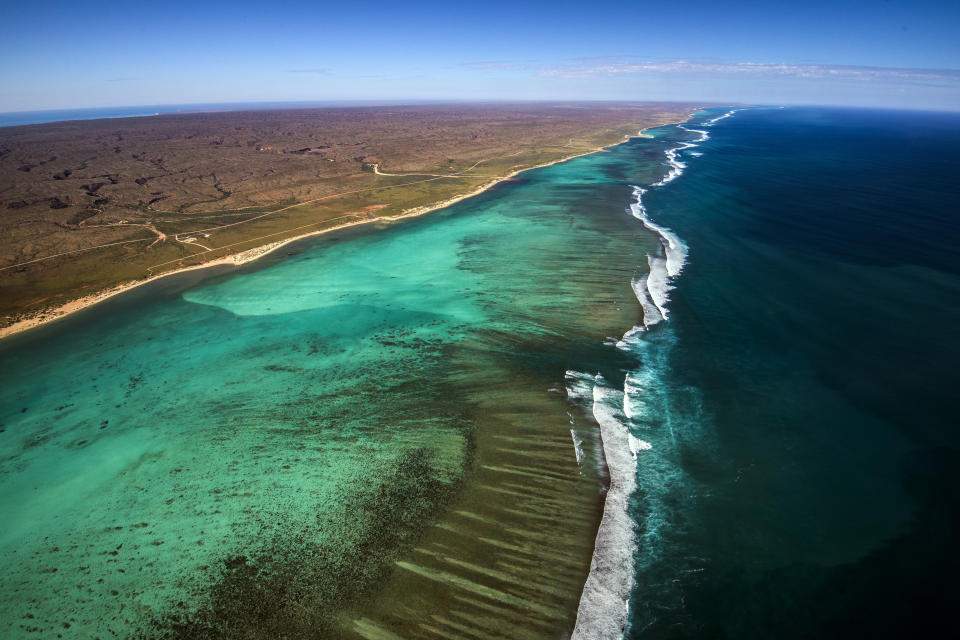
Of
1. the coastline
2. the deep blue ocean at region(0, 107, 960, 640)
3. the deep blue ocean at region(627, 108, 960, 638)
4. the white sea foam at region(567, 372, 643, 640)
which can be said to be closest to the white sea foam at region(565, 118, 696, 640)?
the white sea foam at region(567, 372, 643, 640)

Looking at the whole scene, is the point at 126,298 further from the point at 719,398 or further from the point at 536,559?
the point at 719,398

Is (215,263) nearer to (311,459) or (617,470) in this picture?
(311,459)

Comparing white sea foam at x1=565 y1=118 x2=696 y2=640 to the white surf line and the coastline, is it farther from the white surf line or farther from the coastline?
the coastline

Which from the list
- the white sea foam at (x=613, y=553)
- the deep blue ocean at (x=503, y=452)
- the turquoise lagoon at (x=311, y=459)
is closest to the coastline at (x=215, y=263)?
the turquoise lagoon at (x=311, y=459)

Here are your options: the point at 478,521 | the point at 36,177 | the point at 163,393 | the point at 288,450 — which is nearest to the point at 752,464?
the point at 478,521

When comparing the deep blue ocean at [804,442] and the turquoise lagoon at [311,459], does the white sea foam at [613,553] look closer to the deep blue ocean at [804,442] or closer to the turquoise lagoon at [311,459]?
the deep blue ocean at [804,442]

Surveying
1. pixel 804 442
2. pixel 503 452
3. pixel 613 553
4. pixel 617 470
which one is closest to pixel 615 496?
pixel 617 470
